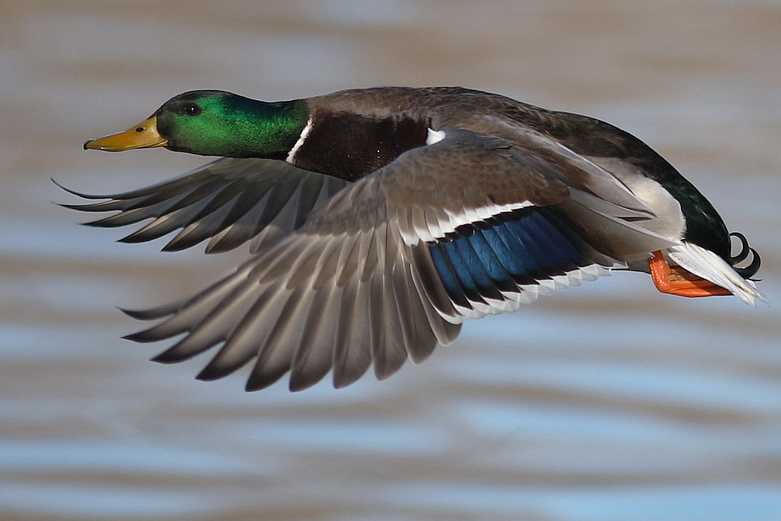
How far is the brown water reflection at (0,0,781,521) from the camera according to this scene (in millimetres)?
7477

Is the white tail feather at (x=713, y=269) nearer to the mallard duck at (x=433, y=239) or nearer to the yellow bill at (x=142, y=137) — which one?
the mallard duck at (x=433, y=239)

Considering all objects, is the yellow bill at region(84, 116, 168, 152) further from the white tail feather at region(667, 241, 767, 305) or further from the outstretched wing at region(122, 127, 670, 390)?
the white tail feather at region(667, 241, 767, 305)

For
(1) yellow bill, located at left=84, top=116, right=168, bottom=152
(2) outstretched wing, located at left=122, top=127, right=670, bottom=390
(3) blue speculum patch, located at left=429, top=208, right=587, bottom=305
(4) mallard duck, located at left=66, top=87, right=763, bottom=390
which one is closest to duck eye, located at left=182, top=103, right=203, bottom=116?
(1) yellow bill, located at left=84, top=116, right=168, bottom=152

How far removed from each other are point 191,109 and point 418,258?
1.22 m

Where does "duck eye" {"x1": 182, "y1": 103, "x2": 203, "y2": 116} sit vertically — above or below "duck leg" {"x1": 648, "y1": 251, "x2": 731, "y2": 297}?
above

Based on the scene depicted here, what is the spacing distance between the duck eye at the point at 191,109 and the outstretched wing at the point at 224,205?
37cm

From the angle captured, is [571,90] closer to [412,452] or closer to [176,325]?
[412,452]

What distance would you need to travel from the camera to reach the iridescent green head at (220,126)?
6.09 metres

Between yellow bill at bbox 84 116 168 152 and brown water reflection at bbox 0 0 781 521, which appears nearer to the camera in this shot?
yellow bill at bbox 84 116 168 152

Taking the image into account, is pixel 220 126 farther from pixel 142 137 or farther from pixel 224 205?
pixel 224 205

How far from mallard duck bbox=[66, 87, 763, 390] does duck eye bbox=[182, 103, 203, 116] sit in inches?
11.1

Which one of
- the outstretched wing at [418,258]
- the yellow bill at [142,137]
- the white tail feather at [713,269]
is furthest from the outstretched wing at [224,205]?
the white tail feather at [713,269]

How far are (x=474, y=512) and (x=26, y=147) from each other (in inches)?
143

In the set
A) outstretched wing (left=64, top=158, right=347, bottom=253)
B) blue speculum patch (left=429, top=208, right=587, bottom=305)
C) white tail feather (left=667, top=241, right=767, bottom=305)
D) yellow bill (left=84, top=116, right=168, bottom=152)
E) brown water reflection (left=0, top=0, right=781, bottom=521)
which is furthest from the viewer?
brown water reflection (left=0, top=0, right=781, bottom=521)
